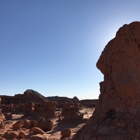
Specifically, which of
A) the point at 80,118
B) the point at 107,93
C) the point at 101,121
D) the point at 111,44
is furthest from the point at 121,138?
the point at 80,118

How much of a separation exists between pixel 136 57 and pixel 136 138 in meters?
1.92

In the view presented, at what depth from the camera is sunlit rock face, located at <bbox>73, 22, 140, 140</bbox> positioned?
4.34 m

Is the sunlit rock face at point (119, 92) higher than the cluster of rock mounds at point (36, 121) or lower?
higher

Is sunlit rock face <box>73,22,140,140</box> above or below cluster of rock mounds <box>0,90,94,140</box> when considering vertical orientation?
above

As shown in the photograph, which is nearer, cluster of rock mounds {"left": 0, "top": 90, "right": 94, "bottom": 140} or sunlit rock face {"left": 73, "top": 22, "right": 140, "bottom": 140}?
sunlit rock face {"left": 73, "top": 22, "right": 140, "bottom": 140}

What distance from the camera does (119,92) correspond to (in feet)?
15.7

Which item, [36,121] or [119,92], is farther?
[36,121]

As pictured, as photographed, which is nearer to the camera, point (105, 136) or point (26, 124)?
point (105, 136)

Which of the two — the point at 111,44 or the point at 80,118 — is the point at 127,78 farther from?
the point at 80,118

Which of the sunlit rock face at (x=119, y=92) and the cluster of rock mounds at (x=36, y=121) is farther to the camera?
the cluster of rock mounds at (x=36, y=121)

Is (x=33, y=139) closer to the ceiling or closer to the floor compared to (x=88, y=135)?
closer to the floor

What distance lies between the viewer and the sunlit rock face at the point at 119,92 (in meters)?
4.34

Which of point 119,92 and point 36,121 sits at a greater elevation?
point 119,92

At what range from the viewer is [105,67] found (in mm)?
5672
